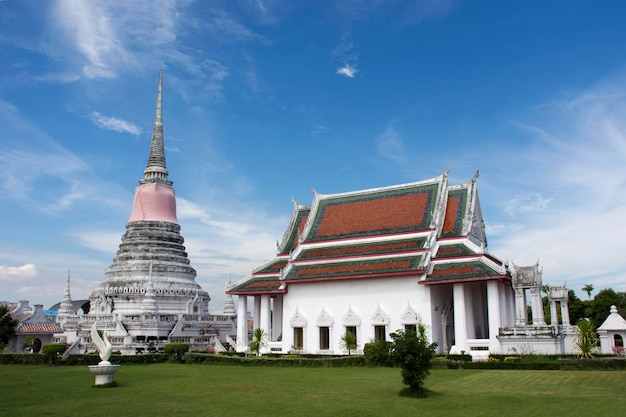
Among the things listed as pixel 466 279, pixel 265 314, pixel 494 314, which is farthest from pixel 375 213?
pixel 494 314

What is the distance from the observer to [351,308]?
29.9m

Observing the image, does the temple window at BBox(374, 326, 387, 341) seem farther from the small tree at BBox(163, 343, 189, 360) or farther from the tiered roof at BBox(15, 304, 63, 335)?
the tiered roof at BBox(15, 304, 63, 335)

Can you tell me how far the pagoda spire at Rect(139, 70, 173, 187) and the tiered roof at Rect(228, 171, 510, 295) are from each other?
514 inches

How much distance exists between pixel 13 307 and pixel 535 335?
46351 millimetres

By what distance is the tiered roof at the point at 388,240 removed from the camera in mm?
28172

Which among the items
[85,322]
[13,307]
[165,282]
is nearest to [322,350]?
[165,282]

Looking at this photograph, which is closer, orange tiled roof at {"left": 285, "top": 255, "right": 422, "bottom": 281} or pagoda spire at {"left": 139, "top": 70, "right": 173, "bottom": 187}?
orange tiled roof at {"left": 285, "top": 255, "right": 422, "bottom": 281}

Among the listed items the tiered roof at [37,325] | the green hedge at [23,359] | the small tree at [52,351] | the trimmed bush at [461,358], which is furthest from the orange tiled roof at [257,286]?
the tiered roof at [37,325]

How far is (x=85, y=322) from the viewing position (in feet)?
127

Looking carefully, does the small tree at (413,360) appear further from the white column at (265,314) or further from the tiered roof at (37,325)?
the tiered roof at (37,325)

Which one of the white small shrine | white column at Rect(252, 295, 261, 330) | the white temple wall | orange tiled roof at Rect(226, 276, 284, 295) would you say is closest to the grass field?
the white temple wall

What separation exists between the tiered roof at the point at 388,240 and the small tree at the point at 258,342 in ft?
8.02

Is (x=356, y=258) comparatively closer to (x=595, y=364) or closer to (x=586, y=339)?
(x=586, y=339)

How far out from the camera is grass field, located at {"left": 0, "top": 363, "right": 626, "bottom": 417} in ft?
37.1
